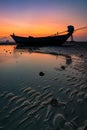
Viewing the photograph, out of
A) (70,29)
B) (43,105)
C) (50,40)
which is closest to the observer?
(43,105)

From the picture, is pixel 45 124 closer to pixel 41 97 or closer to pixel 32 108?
pixel 32 108

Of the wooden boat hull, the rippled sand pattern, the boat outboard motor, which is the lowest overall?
the rippled sand pattern

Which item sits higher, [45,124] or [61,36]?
[61,36]

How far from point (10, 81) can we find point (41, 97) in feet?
9.48

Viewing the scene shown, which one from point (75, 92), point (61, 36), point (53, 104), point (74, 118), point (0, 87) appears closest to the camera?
point (74, 118)

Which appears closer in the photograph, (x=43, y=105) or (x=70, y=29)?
(x=43, y=105)

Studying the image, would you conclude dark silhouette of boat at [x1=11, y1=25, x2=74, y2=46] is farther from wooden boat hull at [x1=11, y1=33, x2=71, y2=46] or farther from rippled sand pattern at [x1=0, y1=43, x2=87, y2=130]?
rippled sand pattern at [x1=0, y1=43, x2=87, y2=130]

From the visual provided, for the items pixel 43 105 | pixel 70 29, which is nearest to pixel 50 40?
pixel 70 29

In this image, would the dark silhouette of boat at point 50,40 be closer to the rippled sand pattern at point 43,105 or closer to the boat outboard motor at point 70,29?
the boat outboard motor at point 70,29

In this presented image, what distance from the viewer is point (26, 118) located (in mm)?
4535

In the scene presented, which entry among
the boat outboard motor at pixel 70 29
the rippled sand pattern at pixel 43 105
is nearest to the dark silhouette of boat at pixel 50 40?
the boat outboard motor at pixel 70 29

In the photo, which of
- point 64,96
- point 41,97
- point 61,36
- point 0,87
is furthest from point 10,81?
point 61,36

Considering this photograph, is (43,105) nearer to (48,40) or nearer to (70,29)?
(48,40)

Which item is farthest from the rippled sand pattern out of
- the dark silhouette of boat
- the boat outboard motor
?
the boat outboard motor
